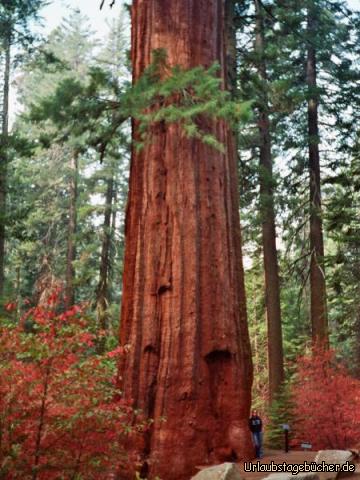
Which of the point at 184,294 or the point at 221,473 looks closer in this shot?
the point at 221,473

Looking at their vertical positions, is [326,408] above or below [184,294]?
below

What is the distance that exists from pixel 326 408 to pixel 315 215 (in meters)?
6.67

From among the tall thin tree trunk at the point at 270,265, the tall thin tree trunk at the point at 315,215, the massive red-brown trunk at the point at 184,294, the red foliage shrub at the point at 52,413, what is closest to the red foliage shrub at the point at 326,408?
the tall thin tree trunk at the point at 315,215

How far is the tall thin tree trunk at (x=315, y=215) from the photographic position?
645 inches

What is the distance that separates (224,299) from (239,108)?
8.35ft

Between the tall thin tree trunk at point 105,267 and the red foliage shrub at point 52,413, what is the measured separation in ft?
47.7

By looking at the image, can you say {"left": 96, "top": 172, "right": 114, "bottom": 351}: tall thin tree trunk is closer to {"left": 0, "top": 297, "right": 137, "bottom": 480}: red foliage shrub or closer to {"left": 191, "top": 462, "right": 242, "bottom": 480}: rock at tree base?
{"left": 191, "top": 462, "right": 242, "bottom": 480}: rock at tree base

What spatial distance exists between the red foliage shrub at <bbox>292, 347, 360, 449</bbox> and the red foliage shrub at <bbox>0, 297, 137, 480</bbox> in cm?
827

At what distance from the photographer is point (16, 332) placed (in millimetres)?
5191

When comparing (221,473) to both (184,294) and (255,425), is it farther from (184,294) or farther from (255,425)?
(255,425)

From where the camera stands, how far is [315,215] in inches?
691

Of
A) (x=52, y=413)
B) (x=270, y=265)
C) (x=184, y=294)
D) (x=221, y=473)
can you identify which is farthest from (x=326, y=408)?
(x=52, y=413)

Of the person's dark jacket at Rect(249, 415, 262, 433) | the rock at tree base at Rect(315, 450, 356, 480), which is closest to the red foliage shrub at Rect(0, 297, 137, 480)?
the rock at tree base at Rect(315, 450, 356, 480)

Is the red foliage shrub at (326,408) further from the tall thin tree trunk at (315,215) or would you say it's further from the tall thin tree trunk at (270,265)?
the tall thin tree trunk at (270,265)
